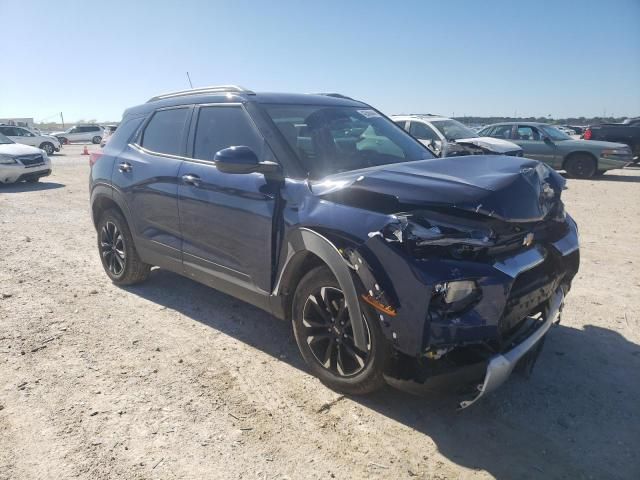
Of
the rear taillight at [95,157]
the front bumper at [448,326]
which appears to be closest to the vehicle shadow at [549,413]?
the front bumper at [448,326]

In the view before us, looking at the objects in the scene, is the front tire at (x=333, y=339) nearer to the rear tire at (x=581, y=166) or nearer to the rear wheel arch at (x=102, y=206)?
the rear wheel arch at (x=102, y=206)

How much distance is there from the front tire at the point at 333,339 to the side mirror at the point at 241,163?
755 millimetres

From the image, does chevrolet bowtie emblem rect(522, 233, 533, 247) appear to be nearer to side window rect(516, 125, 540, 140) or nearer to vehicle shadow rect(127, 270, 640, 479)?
vehicle shadow rect(127, 270, 640, 479)

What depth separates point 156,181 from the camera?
4.20 metres

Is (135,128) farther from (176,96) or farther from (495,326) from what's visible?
(495,326)

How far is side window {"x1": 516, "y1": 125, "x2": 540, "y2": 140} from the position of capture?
1412cm

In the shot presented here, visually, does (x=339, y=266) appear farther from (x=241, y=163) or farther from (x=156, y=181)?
(x=156, y=181)

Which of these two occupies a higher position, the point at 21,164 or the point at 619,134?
the point at 619,134

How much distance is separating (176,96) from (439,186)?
9.42ft

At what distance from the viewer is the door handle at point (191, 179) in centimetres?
377

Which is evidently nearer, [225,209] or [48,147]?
[225,209]

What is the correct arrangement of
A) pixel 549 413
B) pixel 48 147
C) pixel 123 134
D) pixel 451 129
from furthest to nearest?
pixel 48 147 → pixel 451 129 → pixel 123 134 → pixel 549 413

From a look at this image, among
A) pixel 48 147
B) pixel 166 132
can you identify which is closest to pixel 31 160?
pixel 166 132

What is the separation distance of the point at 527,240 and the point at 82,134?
1722 inches
